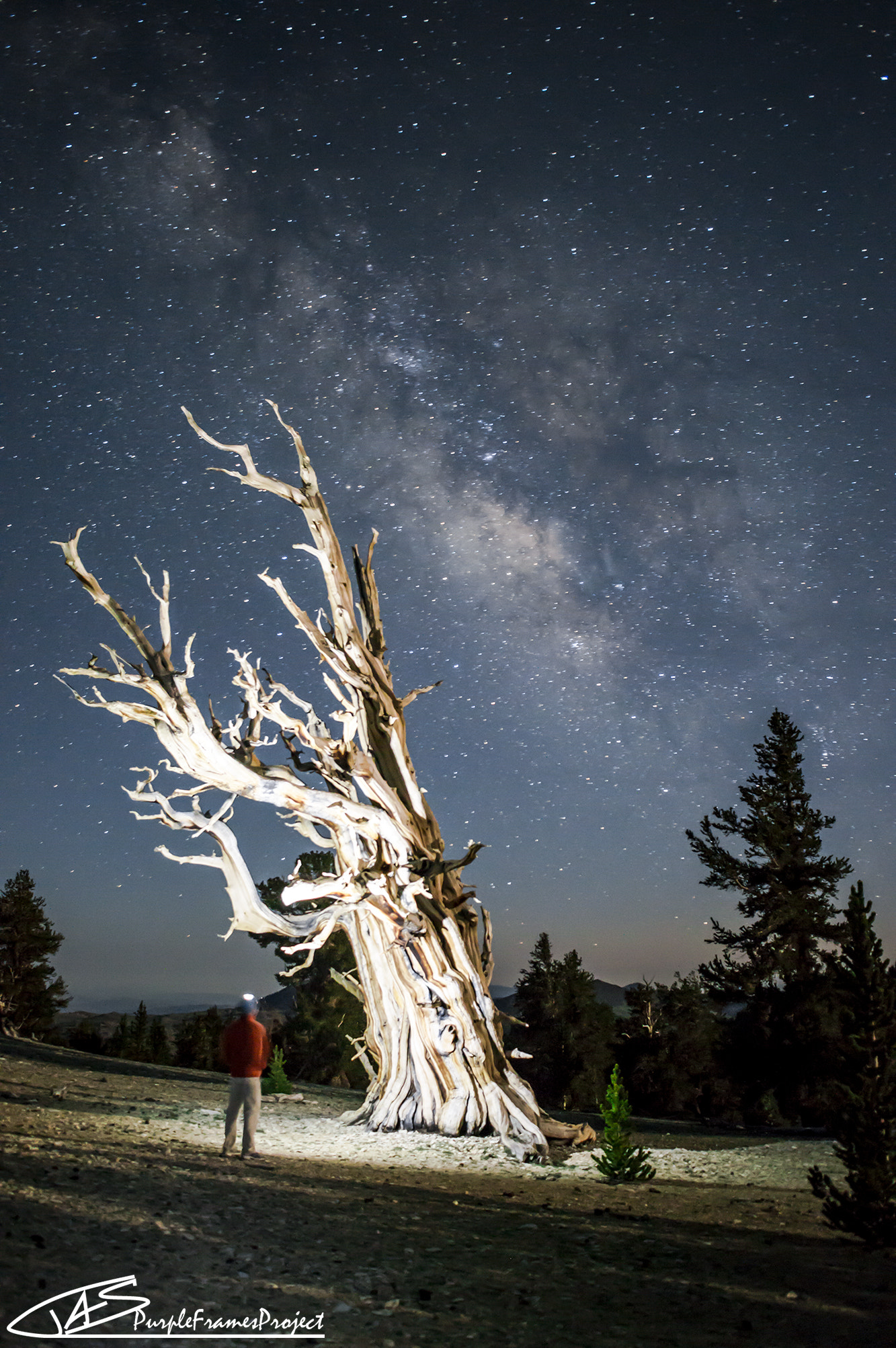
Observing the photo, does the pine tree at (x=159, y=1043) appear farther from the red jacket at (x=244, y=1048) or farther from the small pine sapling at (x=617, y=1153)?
the small pine sapling at (x=617, y=1153)

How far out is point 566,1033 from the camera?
108 ft

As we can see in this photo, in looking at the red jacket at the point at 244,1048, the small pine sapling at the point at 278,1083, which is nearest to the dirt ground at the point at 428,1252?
the red jacket at the point at 244,1048

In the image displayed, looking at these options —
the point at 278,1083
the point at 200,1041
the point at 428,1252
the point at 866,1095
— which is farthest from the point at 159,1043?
the point at 866,1095

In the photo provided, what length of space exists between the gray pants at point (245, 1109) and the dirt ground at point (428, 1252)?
0.93ft

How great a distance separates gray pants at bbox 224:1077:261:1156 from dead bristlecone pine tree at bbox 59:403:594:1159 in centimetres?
244

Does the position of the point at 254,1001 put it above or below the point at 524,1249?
above

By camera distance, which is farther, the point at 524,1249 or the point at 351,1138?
the point at 351,1138

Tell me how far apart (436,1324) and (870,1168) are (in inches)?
120

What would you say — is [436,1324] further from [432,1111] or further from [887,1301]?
Answer: [432,1111]

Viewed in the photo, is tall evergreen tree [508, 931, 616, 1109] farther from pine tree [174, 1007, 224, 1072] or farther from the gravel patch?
the gravel patch

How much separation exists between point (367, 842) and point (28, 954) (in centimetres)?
2685

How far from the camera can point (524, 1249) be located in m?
4.58

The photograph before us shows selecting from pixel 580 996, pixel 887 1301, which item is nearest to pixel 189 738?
pixel 887 1301

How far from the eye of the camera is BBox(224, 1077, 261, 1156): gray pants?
267 inches
